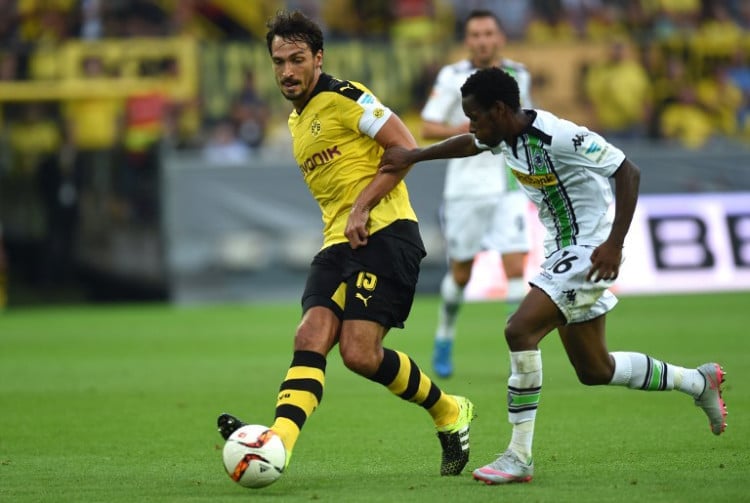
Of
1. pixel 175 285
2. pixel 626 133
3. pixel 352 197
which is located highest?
pixel 352 197

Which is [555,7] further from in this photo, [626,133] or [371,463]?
[371,463]

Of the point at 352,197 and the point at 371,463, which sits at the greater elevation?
the point at 352,197

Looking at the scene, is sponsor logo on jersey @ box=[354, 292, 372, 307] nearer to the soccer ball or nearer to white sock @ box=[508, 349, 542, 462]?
white sock @ box=[508, 349, 542, 462]

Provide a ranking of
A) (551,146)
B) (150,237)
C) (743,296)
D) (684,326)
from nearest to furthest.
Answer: (551,146) → (684,326) → (743,296) → (150,237)

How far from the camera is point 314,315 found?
246 inches

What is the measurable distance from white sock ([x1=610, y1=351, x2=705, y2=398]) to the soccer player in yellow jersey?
0.79 metres

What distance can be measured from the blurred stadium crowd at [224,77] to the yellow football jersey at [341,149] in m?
10.9

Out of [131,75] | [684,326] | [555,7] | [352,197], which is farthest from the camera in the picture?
[555,7]

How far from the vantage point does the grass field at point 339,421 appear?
5.92 metres

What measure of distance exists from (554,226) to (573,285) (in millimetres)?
394

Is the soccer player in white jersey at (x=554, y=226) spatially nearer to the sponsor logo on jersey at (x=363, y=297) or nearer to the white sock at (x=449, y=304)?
the sponsor logo on jersey at (x=363, y=297)

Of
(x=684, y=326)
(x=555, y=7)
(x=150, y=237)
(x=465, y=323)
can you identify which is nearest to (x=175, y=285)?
(x=150, y=237)

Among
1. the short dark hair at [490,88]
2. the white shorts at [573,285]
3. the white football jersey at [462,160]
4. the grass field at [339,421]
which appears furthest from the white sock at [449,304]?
the short dark hair at [490,88]

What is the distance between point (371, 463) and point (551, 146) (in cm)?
189
